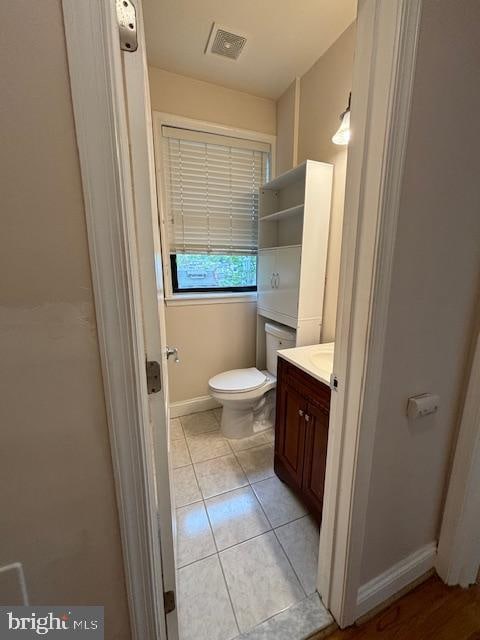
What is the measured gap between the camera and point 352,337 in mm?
818

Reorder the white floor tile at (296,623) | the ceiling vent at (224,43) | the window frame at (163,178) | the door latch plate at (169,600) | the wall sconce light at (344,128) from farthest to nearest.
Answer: the window frame at (163,178)
the ceiling vent at (224,43)
the wall sconce light at (344,128)
the white floor tile at (296,623)
the door latch plate at (169,600)

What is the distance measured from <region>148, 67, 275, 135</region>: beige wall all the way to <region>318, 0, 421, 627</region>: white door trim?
5.34 ft

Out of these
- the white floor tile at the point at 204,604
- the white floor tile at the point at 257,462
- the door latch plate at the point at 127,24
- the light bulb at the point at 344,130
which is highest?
the light bulb at the point at 344,130

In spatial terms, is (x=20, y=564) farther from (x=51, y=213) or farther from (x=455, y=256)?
(x=455, y=256)

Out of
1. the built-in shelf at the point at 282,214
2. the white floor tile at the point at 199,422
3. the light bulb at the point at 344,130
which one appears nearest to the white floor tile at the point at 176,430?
the white floor tile at the point at 199,422

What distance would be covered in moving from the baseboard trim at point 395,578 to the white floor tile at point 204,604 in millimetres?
510

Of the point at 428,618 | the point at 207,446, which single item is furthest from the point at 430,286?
the point at 207,446

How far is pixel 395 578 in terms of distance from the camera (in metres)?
1.07

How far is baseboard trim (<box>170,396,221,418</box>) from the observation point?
2351mm

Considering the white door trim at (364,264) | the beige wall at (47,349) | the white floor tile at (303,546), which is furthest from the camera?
the white floor tile at (303,546)

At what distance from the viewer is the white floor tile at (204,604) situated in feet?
3.22

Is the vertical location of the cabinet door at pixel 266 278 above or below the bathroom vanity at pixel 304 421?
above

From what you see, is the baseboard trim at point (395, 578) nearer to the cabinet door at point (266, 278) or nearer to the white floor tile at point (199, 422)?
the white floor tile at point (199, 422)

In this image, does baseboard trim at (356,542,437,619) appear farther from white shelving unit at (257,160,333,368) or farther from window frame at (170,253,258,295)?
window frame at (170,253,258,295)
